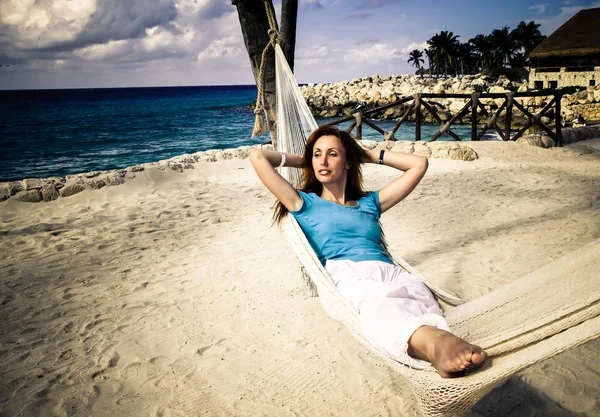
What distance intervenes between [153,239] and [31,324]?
133 centimetres

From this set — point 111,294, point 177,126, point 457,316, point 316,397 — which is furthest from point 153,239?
point 177,126

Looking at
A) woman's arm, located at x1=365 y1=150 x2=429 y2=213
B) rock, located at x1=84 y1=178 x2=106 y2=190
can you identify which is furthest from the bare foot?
rock, located at x1=84 y1=178 x2=106 y2=190

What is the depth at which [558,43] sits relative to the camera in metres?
19.8

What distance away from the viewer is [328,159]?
1.81 metres

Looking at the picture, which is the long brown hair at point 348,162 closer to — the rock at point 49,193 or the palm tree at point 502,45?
the rock at point 49,193

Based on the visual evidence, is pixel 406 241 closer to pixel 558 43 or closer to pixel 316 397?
pixel 316 397

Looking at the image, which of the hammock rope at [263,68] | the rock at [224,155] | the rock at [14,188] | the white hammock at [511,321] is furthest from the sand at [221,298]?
the rock at [224,155]

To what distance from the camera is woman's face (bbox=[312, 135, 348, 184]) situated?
1.81 meters

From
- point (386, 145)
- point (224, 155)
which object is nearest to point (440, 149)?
point (386, 145)

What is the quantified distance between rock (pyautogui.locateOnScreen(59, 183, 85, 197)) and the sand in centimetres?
12

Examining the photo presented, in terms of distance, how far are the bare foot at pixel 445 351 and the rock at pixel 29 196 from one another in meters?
4.67

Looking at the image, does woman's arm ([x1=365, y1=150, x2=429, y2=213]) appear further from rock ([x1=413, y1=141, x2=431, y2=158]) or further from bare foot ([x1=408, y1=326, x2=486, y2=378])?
rock ([x1=413, y1=141, x2=431, y2=158])

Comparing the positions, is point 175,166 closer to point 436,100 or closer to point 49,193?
point 49,193

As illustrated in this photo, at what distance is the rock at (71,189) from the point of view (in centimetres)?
452
